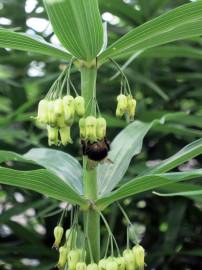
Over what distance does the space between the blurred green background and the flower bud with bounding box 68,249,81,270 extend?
0.71 meters

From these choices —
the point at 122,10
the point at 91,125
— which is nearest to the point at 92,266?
the point at 91,125

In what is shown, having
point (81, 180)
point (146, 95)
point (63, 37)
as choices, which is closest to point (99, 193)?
point (81, 180)

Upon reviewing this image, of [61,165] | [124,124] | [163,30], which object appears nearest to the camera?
[163,30]

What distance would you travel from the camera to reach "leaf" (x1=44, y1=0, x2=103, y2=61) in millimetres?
1148

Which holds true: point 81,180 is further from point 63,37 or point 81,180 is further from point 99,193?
point 63,37

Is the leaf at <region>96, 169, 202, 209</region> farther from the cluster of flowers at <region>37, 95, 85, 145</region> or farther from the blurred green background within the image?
the blurred green background

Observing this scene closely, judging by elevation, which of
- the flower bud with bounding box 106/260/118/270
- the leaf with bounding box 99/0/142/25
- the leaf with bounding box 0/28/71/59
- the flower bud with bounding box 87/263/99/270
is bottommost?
the flower bud with bounding box 87/263/99/270

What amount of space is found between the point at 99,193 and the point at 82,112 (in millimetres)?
277

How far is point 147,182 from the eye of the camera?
1.20 meters

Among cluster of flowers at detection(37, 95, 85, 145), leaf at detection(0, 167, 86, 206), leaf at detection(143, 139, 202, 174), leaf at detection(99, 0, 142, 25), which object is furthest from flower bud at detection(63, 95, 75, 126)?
leaf at detection(99, 0, 142, 25)

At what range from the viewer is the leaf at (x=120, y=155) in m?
1.42

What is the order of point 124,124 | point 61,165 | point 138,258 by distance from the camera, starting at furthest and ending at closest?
point 124,124 < point 61,165 < point 138,258

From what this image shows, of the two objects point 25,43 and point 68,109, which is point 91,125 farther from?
point 25,43

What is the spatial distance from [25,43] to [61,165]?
0.36 metres
